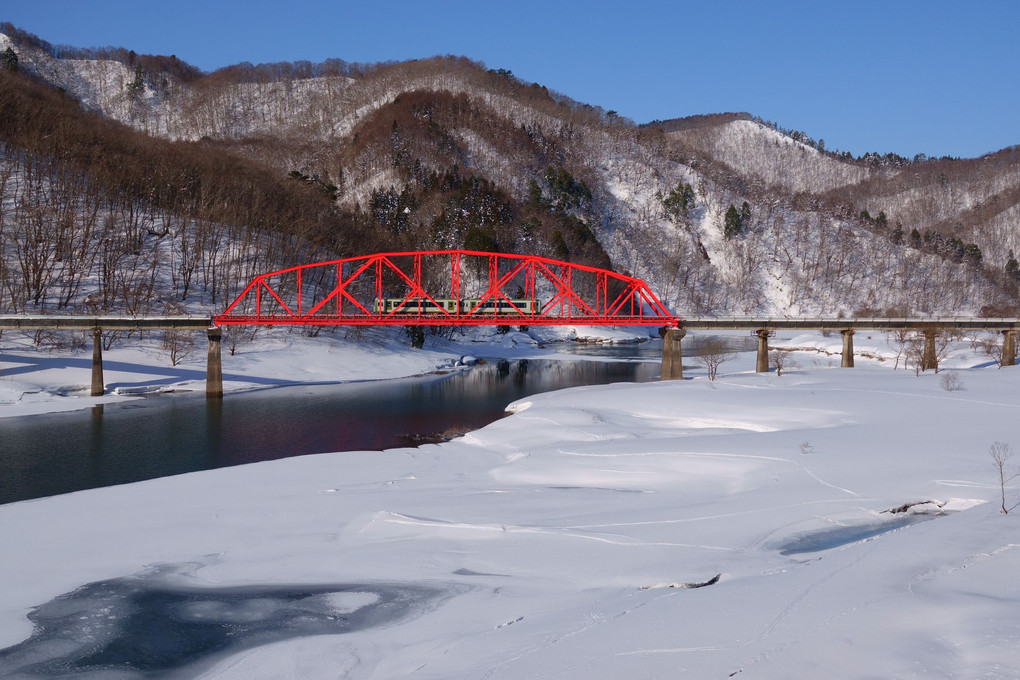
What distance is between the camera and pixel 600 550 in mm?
17969

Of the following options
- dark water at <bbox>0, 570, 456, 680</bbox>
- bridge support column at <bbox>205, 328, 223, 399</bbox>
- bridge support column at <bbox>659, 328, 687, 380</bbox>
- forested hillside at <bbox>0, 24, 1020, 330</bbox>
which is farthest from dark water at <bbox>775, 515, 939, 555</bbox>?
forested hillside at <bbox>0, 24, 1020, 330</bbox>

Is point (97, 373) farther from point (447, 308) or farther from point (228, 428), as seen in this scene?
point (447, 308)

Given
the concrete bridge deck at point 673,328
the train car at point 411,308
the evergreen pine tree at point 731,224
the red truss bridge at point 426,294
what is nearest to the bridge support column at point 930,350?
the concrete bridge deck at point 673,328

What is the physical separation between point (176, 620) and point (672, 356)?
5361 cm

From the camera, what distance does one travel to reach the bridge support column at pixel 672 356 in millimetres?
64625

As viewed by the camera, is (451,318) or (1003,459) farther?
(451,318)

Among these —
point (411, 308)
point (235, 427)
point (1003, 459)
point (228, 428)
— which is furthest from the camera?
point (411, 308)

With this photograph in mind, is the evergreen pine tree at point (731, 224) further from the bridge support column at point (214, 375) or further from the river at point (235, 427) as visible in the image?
the bridge support column at point (214, 375)

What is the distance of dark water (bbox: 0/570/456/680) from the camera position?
13734 mm

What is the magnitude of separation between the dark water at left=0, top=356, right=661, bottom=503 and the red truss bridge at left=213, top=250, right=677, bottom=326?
5.88 metres

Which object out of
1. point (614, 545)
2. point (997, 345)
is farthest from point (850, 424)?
point (997, 345)

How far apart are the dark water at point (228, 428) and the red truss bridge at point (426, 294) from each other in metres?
5.88

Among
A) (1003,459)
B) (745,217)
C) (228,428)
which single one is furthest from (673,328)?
(745,217)

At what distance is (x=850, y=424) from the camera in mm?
33875
